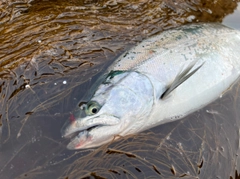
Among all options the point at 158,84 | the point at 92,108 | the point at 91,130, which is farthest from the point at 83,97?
the point at 158,84

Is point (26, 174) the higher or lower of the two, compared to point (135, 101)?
lower

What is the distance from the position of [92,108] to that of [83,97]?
1.46 ft

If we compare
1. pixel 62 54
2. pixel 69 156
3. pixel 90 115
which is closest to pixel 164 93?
pixel 90 115

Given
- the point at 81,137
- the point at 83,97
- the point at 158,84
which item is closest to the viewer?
the point at 81,137

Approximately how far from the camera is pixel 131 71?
3.34 meters

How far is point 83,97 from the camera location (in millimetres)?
3426

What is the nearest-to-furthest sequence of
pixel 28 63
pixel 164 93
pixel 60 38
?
pixel 164 93, pixel 28 63, pixel 60 38

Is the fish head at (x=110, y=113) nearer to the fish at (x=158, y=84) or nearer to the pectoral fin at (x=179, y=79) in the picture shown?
the fish at (x=158, y=84)

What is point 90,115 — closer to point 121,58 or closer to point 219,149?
point 121,58

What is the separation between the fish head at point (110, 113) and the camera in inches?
117

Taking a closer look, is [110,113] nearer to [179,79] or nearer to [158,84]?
[158,84]

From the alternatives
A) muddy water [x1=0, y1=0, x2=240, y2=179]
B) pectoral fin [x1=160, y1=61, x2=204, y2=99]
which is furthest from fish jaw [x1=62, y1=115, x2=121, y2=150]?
pectoral fin [x1=160, y1=61, x2=204, y2=99]

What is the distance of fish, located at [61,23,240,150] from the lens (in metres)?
3.02

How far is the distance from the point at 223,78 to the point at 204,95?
343mm
